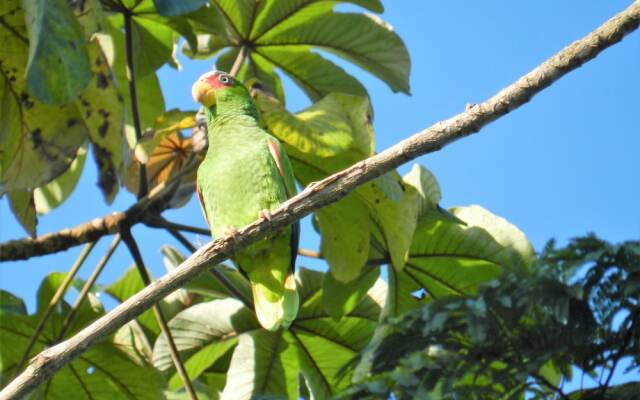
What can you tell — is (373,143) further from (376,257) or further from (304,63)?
(304,63)

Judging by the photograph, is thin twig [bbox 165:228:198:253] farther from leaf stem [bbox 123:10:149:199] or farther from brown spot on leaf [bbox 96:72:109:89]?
brown spot on leaf [bbox 96:72:109:89]

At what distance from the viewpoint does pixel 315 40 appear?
4277 mm

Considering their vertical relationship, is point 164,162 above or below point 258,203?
above

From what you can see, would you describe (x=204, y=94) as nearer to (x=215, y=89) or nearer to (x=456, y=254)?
(x=215, y=89)

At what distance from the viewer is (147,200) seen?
3.70 metres

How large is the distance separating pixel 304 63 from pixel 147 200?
1.15 metres

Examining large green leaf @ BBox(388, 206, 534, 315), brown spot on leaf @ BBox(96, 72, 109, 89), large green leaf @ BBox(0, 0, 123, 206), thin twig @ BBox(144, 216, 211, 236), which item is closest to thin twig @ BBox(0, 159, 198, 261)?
thin twig @ BBox(144, 216, 211, 236)

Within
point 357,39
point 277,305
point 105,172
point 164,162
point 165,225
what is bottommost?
point 277,305

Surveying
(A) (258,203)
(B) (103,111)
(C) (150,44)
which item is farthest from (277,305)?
(C) (150,44)

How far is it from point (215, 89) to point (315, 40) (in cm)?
74

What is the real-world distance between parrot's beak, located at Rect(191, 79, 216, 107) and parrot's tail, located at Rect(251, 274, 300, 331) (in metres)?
0.89

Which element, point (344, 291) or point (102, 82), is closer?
point (102, 82)

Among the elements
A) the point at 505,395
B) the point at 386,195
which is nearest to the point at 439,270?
the point at 386,195

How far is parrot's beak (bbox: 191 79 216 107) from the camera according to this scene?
375cm
